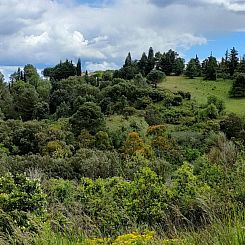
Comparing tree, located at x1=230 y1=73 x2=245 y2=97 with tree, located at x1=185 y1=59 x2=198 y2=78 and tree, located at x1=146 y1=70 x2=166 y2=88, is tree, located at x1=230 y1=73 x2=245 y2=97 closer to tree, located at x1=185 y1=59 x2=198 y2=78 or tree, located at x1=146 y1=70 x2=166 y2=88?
tree, located at x1=185 y1=59 x2=198 y2=78

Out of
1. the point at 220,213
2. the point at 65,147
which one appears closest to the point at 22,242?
the point at 220,213

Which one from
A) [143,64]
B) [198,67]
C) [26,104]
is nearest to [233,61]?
[198,67]

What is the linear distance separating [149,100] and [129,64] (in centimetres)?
2762

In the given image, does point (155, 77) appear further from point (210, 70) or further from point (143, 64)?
point (143, 64)

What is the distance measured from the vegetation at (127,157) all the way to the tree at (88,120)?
4.3 inches

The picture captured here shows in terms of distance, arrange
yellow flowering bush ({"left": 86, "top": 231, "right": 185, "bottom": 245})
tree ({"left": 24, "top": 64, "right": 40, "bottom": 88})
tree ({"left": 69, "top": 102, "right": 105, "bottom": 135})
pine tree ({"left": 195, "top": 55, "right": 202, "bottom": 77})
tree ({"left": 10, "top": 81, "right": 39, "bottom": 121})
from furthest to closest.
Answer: tree ({"left": 24, "top": 64, "right": 40, "bottom": 88}) → pine tree ({"left": 195, "top": 55, "right": 202, "bottom": 77}) → tree ({"left": 10, "top": 81, "right": 39, "bottom": 121}) → tree ({"left": 69, "top": 102, "right": 105, "bottom": 135}) → yellow flowering bush ({"left": 86, "top": 231, "right": 185, "bottom": 245})

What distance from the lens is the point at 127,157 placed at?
3048cm

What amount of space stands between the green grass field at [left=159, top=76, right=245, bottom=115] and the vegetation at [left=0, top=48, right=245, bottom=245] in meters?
0.15

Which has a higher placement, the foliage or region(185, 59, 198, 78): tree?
region(185, 59, 198, 78): tree

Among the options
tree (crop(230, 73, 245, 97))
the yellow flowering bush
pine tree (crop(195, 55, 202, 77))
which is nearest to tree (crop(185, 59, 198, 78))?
pine tree (crop(195, 55, 202, 77))

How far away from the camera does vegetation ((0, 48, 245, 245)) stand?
5.02 m

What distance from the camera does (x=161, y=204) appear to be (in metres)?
12.3

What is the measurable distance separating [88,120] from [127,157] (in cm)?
1738

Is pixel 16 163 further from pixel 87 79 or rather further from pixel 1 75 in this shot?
pixel 1 75
